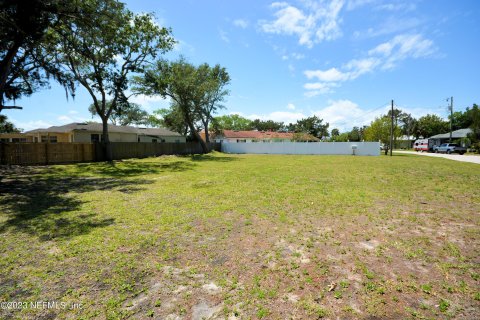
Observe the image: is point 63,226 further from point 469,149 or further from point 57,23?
point 469,149

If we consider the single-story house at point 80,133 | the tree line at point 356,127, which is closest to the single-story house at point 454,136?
the tree line at point 356,127

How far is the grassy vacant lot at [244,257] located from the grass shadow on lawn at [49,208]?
0.15 ft

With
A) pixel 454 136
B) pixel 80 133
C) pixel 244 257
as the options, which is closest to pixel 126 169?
pixel 244 257

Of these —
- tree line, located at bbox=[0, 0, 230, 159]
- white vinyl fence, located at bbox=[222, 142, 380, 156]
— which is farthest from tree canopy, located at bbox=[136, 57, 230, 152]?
white vinyl fence, located at bbox=[222, 142, 380, 156]

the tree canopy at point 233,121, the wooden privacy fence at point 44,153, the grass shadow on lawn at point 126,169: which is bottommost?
the grass shadow on lawn at point 126,169

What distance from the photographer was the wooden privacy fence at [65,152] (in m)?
15.2

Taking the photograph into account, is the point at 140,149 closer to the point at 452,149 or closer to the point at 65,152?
the point at 65,152

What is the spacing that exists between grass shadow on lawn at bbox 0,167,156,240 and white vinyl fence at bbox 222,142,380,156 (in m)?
26.7

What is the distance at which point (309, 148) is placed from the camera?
3291 centimetres

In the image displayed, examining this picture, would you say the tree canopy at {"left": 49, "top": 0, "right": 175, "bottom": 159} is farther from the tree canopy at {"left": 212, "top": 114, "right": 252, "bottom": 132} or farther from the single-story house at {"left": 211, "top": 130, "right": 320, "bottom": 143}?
the tree canopy at {"left": 212, "top": 114, "right": 252, "bottom": 132}

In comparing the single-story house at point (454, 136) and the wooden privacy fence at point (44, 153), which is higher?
the single-story house at point (454, 136)

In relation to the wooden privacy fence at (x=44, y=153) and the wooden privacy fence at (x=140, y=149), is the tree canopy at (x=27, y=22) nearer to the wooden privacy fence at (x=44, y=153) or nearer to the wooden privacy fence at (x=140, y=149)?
the wooden privacy fence at (x=44, y=153)

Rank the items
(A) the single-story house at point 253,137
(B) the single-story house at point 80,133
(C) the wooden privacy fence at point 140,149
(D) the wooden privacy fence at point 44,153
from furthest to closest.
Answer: (A) the single-story house at point 253,137, (B) the single-story house at point 80,133, (C) the wooden privacy fence at point 140,149, (D) the wooden privacy fence at point 44,153

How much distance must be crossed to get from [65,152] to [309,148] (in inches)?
1054
